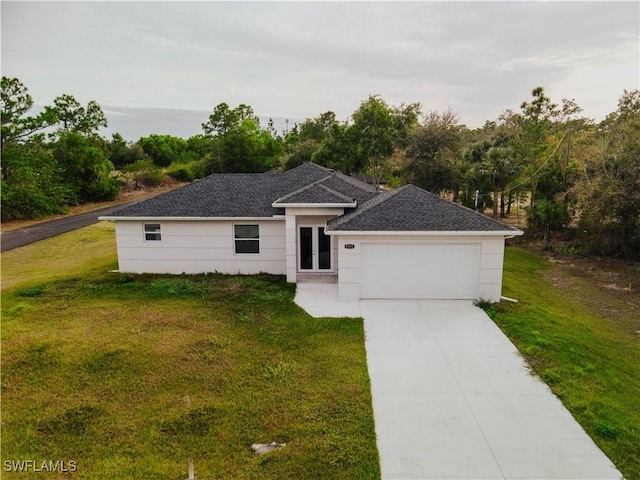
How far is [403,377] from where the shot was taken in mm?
8383

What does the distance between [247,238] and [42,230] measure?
60.4ft

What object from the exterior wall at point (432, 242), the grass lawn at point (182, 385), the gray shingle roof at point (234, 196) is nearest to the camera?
the grass lawn at point (182, 385)

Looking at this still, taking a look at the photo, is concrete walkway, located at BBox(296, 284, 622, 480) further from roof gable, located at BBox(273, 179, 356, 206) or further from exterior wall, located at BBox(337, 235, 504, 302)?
roof gable, located at BBox(273, 179, 356, 206)

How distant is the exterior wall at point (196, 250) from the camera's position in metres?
15.2

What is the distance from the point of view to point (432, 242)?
12.5 metres

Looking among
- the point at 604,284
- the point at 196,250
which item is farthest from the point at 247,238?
the point at 604,284

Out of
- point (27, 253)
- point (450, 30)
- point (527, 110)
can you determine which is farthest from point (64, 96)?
point (527, 110)

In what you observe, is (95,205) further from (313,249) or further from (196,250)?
(313,249)

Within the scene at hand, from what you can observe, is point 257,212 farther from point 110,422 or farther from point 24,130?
point 24,130

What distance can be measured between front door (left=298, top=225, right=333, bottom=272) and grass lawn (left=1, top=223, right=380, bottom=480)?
5.44 feet

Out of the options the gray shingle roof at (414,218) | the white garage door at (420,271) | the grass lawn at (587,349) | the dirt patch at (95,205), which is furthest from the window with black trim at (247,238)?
the dirt patch at (95,205)

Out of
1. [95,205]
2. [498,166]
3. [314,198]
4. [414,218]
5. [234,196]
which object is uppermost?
[498,166]

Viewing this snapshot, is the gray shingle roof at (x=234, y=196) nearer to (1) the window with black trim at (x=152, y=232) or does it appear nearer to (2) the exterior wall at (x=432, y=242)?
(1) the window with black trim at (x=152, y=232)

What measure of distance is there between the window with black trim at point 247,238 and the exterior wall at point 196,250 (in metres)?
0.16
